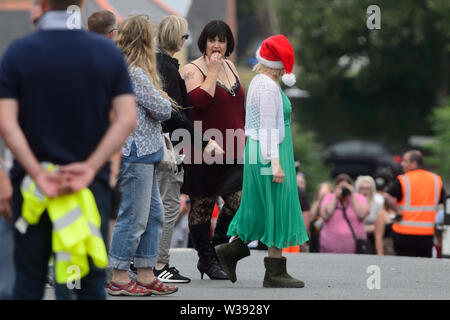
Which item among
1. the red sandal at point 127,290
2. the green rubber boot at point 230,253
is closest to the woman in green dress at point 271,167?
the green rubber boot at point 230,253

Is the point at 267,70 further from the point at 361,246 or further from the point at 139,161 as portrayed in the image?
the point at 361,246

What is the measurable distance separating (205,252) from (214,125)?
991mm

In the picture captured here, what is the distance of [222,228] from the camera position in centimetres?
861

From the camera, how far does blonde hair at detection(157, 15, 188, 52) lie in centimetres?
790

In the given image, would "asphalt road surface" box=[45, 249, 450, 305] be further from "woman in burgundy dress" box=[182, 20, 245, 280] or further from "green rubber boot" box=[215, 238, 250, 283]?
"woman in burgundy dress" box=[182, 20, 245, 280]

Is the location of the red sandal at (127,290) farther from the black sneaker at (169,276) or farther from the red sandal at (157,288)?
the black sneaker at (169,276)

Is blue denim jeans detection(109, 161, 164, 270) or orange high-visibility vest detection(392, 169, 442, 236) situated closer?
blue denim jeans detection(109, 161, 164, 270)

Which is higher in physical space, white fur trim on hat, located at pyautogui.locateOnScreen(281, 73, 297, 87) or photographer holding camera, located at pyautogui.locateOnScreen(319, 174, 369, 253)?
white fur trim on hat, located at pyautogui.locateOnScreen(281, 73, 297, 87)

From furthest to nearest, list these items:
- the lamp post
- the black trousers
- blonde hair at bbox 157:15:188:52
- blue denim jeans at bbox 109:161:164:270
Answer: the lamp post → the black trousers → blonde hair at bbox 157:15:188:52 → blue denim jeans at bbox 109:161:164:270
